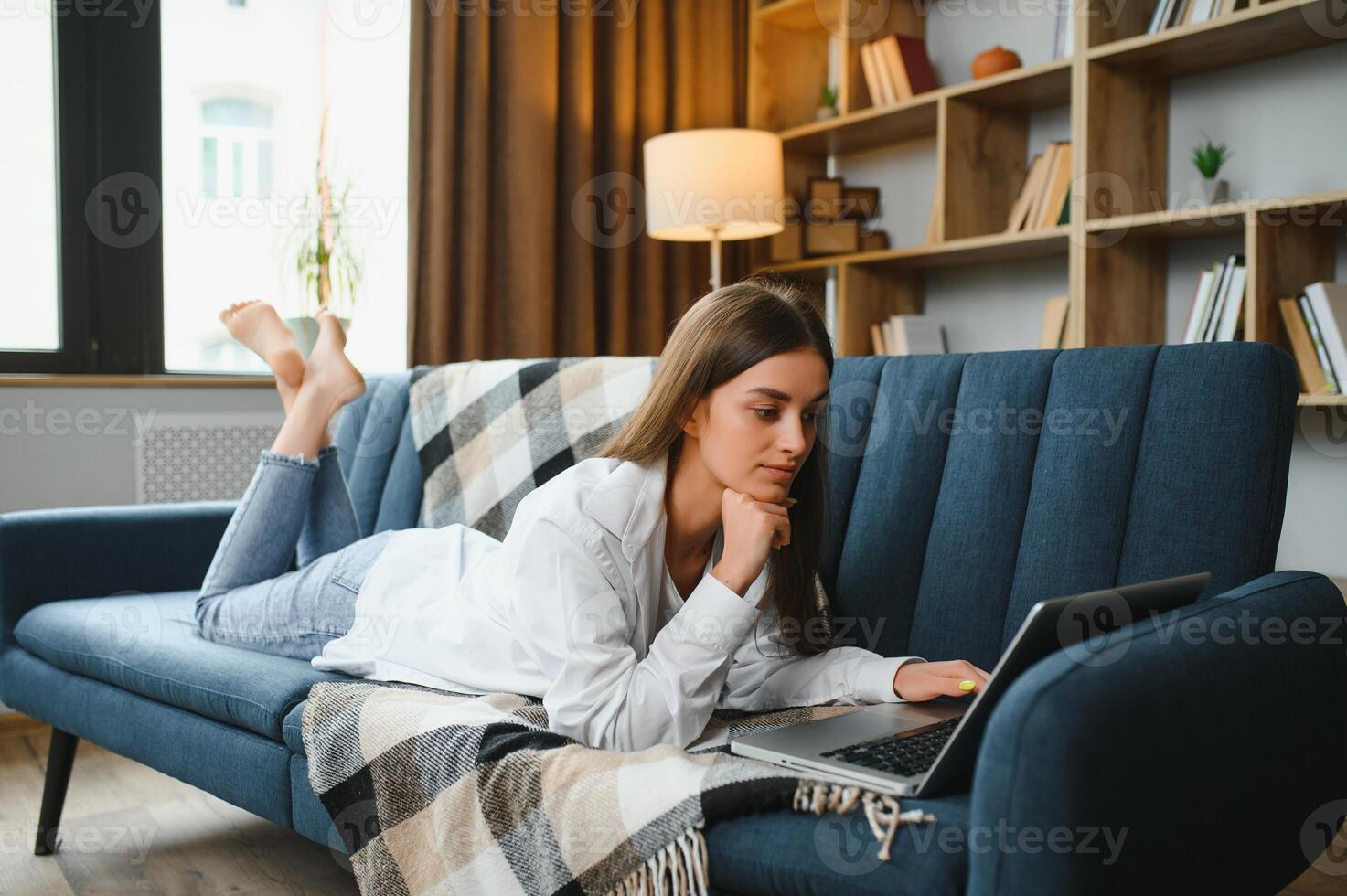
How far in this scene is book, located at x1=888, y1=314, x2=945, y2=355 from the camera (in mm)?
3348

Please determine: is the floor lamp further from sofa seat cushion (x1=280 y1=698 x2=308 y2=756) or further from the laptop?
the laptop

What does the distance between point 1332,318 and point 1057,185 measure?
31.5 inches

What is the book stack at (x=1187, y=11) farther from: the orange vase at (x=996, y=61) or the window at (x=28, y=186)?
the window at (x=28, y=186)

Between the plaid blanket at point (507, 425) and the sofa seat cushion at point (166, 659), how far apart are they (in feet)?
1.63

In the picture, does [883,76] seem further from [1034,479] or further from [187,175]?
[1034,479]

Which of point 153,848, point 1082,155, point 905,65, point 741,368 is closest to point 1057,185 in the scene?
point 1082,155

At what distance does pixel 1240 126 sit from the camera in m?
2.79

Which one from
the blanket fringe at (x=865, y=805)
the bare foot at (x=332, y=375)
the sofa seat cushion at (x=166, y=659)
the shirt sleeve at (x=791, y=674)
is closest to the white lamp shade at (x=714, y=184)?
the bare foot at (x=332, y=375)

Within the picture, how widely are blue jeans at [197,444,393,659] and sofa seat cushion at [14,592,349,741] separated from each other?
0.13 feet

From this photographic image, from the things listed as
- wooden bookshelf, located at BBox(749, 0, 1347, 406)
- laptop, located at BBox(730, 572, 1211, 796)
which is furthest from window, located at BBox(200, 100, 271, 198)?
laptop, located at BBox(730, 572, 1211, 796)

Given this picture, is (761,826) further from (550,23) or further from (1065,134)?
(550,23)

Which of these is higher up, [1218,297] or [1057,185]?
[1057,185]

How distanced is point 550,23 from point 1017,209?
1.44 m

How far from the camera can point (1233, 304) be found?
2.54 metres
